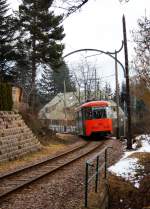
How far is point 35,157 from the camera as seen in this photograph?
27.5m

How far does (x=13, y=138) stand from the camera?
2753 centimetres

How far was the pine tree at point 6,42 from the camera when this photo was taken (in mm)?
54594

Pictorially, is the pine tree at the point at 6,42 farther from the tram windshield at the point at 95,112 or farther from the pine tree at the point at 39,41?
the tram windshield at the point at 95,112

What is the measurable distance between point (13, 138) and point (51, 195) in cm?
1381

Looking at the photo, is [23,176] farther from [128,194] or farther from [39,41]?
[39,41]

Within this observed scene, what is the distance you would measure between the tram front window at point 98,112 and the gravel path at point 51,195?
2838 centimetres

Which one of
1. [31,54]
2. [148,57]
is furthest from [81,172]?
[31,54]

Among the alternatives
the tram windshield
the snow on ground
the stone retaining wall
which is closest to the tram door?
the tram windshield

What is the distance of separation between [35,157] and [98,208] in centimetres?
1602

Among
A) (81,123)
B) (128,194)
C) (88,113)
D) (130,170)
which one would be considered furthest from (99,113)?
(128,194)

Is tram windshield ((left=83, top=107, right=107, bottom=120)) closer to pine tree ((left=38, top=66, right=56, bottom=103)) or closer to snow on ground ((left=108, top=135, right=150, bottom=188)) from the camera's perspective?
snow on ground ((left=108, top=135, right=150, bottom=188))

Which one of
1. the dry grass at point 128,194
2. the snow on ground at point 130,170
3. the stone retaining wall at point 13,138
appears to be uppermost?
the stone retaining wall at point 13,138

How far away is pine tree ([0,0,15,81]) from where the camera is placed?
54.6 m

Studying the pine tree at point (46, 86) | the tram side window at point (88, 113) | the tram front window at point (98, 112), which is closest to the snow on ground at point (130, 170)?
the tram front window at point (98, 112)
